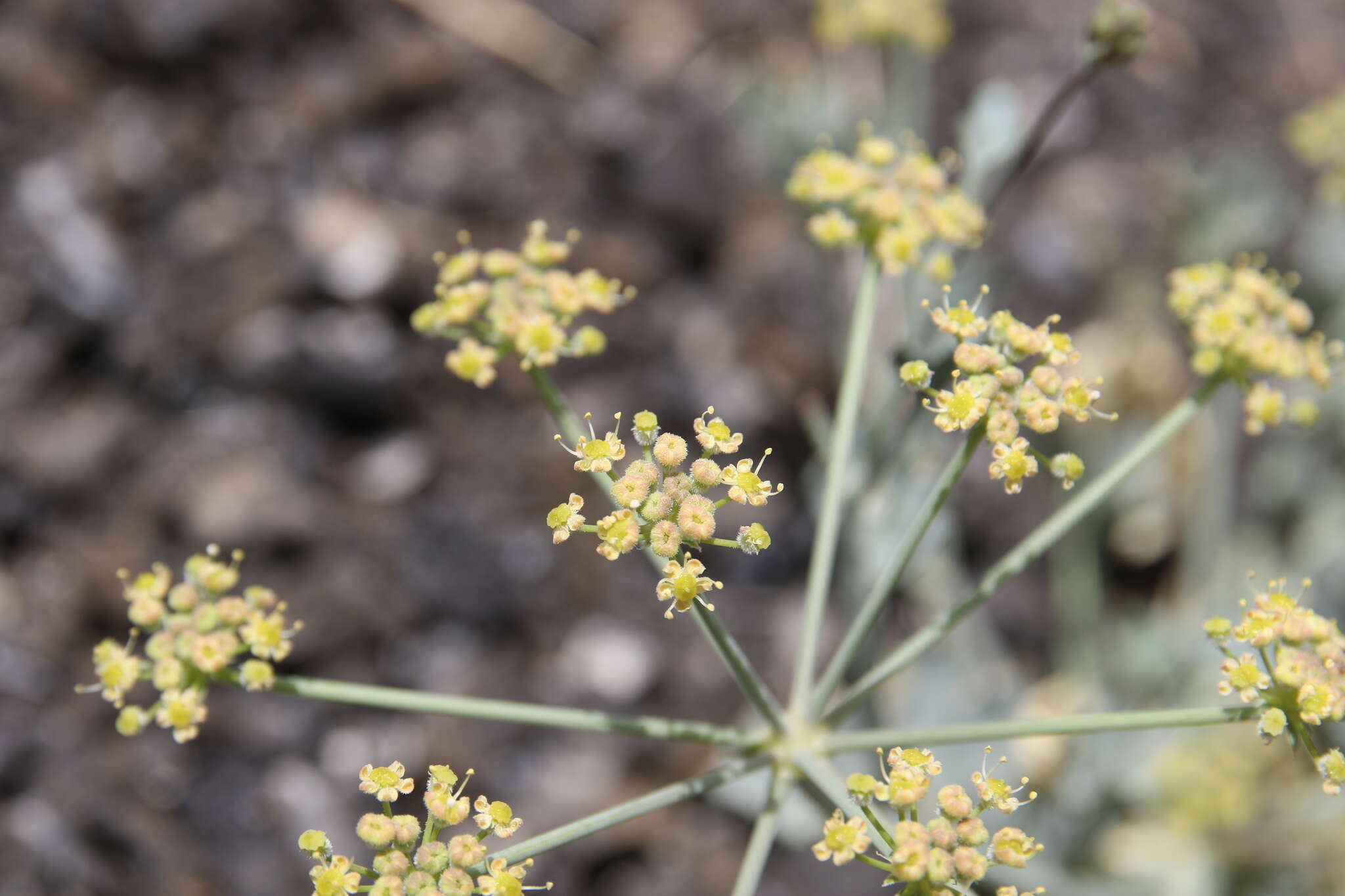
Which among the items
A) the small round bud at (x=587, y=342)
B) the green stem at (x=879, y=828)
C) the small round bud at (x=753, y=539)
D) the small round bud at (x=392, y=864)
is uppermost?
the small round bud at (x=587, y=342)

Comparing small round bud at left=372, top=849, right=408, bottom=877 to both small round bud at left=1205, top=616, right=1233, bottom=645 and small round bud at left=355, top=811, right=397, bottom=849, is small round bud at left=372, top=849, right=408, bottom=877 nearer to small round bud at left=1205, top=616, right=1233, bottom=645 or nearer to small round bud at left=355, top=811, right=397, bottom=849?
small round bud at left=355, top=811, right=397, bottom=849

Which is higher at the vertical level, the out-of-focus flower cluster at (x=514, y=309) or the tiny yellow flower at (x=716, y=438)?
the out-of-focus flower cluster at (x=514, y=309)

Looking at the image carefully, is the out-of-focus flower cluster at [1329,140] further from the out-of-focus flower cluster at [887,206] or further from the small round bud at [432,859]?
the small round bud at [432,859]

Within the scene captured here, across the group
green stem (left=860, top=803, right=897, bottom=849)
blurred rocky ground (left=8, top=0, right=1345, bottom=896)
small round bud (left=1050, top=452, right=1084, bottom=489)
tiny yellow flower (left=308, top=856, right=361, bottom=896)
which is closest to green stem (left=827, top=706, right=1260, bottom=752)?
green stem (left=860, top=803, right=897, bottom=849)

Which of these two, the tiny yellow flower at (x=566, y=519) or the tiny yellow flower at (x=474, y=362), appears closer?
the tiny yellow flower at (x=566, y=519)

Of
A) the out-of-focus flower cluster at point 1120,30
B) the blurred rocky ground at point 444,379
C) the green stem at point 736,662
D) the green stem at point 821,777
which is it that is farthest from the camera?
the blurred rocky ground at point 444,379

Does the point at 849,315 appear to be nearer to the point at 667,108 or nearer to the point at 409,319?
the point at 667,108

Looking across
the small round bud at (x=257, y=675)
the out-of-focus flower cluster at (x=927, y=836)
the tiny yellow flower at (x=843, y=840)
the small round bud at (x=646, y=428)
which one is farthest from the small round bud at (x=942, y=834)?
the small round bud at (x=257, y=675)

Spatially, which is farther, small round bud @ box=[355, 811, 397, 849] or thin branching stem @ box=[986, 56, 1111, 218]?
thin branching stem @ box=[986, 56, 1111, 218]
